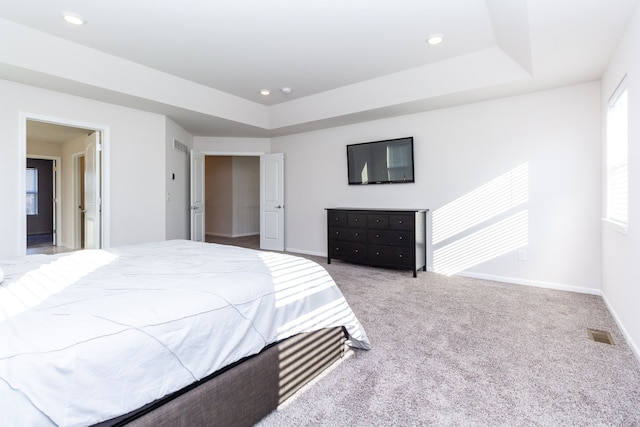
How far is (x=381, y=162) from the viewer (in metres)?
4.99

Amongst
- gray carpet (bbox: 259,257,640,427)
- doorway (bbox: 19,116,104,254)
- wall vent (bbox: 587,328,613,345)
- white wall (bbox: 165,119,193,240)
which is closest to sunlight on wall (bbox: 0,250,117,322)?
gray carpet (bbox: 259,257,640,427)

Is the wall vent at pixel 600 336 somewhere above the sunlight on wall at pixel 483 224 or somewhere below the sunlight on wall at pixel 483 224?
below

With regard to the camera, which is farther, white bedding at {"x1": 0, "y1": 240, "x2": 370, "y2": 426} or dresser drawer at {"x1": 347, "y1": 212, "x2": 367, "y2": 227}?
dresser drawer at {"x1": 347, "y1": 212, "x2": 367, "y2": 227}

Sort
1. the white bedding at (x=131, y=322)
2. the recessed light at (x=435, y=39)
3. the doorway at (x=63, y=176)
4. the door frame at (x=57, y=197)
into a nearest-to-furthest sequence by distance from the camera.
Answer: the white bedding at (x=131, y=322)
the recessed light at (x=435, y=39)
the doorway at (x=63, y=176)
the door frame at (x=57, y=197)

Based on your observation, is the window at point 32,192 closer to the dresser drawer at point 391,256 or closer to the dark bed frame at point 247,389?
the dresser drawer at point 391,256

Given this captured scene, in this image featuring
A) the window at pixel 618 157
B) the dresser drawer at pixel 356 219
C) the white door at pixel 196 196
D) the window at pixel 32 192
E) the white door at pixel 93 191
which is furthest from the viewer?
the window at pixel 32 192

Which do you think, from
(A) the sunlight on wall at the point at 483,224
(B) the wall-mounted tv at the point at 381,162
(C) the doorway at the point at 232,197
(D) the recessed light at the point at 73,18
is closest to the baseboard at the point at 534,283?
(A) the sunlight on wall at the point at 483,224

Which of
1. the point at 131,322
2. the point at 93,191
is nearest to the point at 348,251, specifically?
the point at 93,191

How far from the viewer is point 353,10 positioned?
2811mm

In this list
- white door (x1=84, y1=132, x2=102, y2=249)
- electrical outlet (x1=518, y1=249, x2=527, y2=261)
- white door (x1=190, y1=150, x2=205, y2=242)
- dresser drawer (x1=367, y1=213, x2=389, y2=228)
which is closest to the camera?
electrical outlet (x1=518, y1=249, x2=527, y2=261)

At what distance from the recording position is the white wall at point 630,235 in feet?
7.12

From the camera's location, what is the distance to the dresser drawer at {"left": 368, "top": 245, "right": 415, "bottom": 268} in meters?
4.34

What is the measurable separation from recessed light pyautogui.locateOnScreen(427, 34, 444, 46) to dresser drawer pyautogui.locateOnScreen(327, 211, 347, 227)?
2510 millimetres

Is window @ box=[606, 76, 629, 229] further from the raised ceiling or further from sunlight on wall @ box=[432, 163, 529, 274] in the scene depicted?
sunlight on wall @ box=[432, 163, 529, 274]
